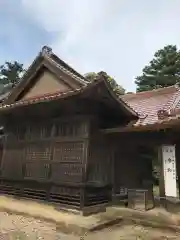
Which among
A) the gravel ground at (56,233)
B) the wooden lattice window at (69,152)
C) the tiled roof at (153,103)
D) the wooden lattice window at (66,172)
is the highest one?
the tiled roof at (153,103)

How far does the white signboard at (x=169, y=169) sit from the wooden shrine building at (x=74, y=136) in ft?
1.11

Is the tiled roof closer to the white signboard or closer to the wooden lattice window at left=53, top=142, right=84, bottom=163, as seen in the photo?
the white signboard

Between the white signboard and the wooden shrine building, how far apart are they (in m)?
0.34

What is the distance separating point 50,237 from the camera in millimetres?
6676

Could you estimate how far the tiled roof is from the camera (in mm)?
9992

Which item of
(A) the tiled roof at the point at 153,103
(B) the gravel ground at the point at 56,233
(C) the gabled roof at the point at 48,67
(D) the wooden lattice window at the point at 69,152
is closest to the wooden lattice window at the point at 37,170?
(D) the wooden lattice window at the point at 69,152

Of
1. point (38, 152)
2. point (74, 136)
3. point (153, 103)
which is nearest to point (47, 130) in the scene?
point (38, 152)

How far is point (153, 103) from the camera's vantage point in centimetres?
1172

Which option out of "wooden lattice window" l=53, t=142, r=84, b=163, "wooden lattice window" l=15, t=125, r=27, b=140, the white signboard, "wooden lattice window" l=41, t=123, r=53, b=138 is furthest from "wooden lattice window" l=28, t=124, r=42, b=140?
the white signboard

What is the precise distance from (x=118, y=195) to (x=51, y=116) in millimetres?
3705

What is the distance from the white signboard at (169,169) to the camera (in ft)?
26.3

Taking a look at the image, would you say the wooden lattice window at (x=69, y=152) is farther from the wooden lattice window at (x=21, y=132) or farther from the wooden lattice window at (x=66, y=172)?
the wooden lattice window at (x=21, y=132)

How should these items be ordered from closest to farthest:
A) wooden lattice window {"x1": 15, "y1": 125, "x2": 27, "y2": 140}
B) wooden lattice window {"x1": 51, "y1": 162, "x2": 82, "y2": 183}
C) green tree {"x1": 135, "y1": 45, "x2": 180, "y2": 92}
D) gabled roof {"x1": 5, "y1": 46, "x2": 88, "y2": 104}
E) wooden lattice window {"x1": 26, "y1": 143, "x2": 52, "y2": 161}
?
A: 1. wooden lattice window {"x1": 51, "y1": 162, "x2": 82, "y2": 183}
2. wooden lattice window {"x1": 26, "y1": 143, "x2": 52, "y2": 161}
3. gabled roof {"x1": 5, "y1": 46, "x2": 88, "y2": 104}
4. wooden lattice window {"x1": 15, "y1": 125, "x2": 27, "y2": 140}
5. green tree {"x1": 135, "y1": 45, "x2": 180, "y2": 92}

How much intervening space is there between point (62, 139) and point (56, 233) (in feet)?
10.8
